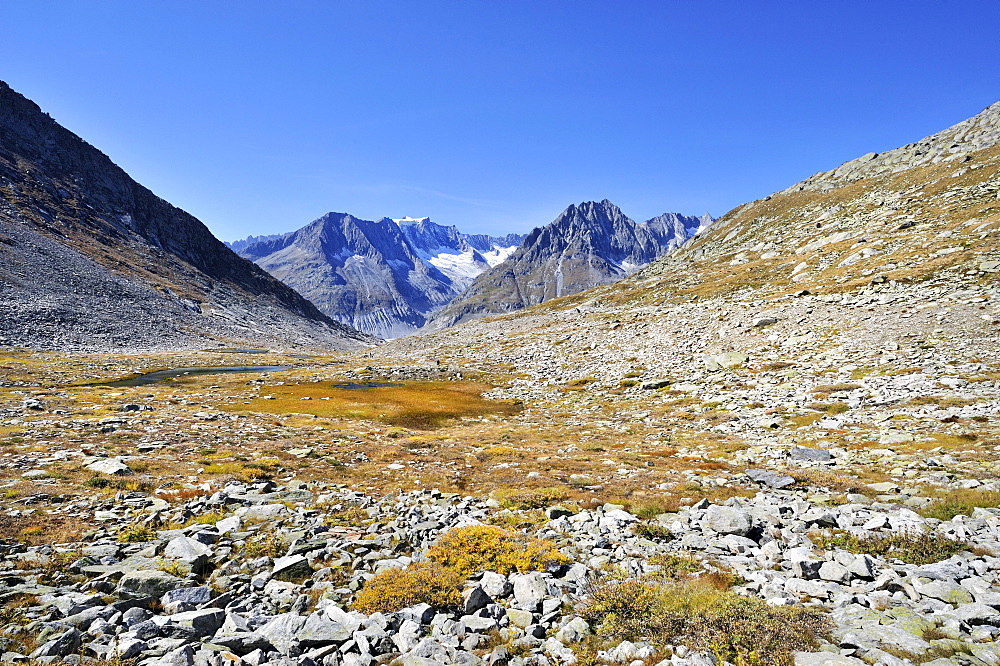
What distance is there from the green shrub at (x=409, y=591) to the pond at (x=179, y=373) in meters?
82.8

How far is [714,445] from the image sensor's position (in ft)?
79.3

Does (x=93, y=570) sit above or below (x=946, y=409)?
below

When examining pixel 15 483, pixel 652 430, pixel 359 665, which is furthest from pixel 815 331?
pixel 15 483

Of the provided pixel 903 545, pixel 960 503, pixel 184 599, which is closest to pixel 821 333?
pixel 960 503

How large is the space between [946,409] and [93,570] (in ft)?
116

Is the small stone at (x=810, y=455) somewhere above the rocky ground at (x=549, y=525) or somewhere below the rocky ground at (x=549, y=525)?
above

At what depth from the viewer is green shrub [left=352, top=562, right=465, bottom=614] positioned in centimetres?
879

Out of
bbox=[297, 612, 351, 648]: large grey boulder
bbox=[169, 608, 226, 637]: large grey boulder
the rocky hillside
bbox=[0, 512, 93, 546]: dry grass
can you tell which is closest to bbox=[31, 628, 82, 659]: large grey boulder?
bbox=[169, 608, 226, 637]: large grey boulder

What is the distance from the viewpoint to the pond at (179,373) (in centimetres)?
7425

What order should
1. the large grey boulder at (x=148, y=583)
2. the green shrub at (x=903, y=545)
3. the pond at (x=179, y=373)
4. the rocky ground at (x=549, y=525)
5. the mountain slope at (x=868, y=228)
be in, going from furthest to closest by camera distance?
the pond at (x=179, y=373), the mountain slope at (x=868, y=228), the green shrub at (x=903, y=545), the large grey boulder at (x=148, y=583), the rocky ground at (x=549, y=525)

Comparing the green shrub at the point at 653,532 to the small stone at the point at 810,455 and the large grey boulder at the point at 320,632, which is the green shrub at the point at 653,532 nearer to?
the large grey boulder at the point at 320,632

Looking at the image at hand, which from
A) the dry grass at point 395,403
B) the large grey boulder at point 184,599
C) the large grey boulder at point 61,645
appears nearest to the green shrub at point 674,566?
the large grey boulder at point 184,599

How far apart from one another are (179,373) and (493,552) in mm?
102722

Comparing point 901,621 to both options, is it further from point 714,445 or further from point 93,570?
point 714,445
